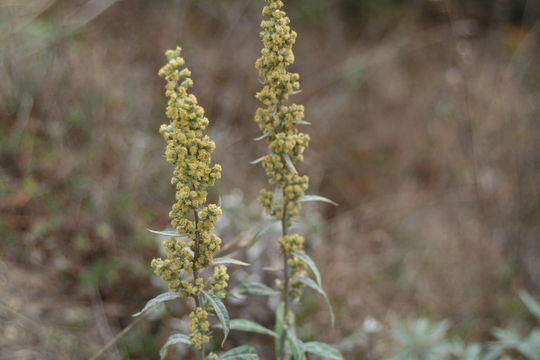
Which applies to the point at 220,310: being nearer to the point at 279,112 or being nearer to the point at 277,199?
the point at 277,199

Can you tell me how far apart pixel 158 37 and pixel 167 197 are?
2204 mm

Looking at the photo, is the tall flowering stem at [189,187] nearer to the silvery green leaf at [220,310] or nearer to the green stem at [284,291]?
the silvery green leaf at [220,310]

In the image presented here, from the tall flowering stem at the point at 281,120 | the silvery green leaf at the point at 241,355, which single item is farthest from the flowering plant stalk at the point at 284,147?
the silvery green leaf at the point at 241,355

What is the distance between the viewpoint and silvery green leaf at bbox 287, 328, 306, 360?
223 cm

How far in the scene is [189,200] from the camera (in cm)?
183

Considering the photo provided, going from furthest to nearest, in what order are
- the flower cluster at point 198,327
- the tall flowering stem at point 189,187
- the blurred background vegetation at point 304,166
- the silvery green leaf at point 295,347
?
the blurred background vegetation at point 304,166 < the silvery green leaf at point 295,347 < the flower cluster at point 198,327 < the tall flowering stem at point 189,187

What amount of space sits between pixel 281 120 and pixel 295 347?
996 mm

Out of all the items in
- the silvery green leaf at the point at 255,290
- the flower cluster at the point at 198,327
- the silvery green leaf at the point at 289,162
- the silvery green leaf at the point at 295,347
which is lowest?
the silvery green leaf at the point at 295,347

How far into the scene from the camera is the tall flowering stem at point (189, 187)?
178 cm

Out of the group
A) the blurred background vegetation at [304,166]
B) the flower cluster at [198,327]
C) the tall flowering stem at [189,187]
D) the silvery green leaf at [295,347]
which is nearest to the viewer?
the tall flowering stem at [189,187]

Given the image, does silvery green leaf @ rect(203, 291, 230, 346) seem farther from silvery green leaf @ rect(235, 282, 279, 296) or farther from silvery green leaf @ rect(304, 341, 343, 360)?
silvery green leaf @ rect(304, 341, 343, 360)

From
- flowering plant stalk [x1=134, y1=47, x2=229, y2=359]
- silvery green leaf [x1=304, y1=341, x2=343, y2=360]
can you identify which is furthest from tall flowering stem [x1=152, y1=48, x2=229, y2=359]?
silvery green leaf [x1=304, y1=341, x2=343, y2=360]

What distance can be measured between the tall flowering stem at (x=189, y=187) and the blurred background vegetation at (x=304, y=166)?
2.73 ft

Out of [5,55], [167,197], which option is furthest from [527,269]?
Answer: [5,55]
